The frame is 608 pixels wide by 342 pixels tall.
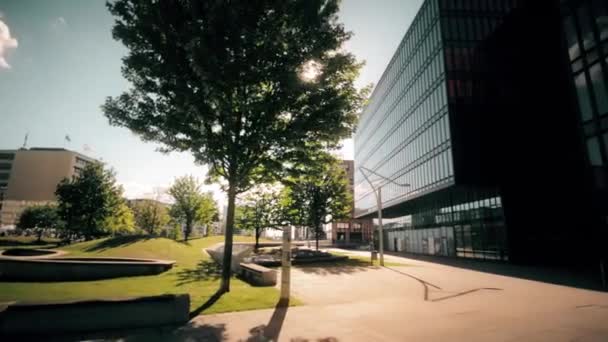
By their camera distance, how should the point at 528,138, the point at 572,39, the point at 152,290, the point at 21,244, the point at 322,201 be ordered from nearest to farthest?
the point at 152,290 < the point at 572,39 < the point at 528,138 < the point at 322,201 < the point at 21,244

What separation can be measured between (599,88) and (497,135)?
11109 millimetres

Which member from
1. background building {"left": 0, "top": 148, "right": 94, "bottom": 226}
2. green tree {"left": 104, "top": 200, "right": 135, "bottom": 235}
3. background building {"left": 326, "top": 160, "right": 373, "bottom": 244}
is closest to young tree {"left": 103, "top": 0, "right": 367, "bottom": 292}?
green tree {"left": 104, "top": 200, "right": 135, "bottom": 235}

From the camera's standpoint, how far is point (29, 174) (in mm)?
101188

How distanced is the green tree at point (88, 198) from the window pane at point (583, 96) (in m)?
46.9

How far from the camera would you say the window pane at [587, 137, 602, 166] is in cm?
1670

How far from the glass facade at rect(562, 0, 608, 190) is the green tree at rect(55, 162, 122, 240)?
4687 cm

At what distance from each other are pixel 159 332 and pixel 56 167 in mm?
133054

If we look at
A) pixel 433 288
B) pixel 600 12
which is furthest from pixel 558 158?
pixel 433 288

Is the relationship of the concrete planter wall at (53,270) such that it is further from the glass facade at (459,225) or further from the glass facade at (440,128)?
the glass facade at (459,225)

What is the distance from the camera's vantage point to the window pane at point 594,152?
16.7 m

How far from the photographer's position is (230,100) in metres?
9.51

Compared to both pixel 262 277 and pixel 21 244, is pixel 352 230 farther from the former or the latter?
pixel 262 277

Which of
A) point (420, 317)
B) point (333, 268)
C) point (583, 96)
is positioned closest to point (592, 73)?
point (583, 96)

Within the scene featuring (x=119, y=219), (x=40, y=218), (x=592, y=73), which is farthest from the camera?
(x=40, y=218)
